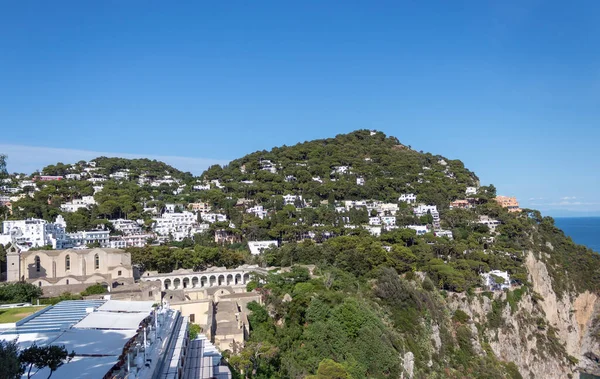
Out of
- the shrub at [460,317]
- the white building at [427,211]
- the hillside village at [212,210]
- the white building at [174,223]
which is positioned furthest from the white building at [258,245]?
the white building at [427,211]

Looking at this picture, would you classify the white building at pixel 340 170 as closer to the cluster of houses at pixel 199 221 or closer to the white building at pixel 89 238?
the cluster of houses at pixel 199 221

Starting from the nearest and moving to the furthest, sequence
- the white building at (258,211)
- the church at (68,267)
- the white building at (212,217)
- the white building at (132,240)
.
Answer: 1. the church at (68,267)
2. the white building at (132,240)
3. the white building at (212,217)
4. the white building at (258,211)

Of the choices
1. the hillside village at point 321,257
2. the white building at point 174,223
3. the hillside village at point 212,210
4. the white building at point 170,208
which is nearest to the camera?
the hillside village at point 321,257

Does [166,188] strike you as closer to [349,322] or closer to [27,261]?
[27,261]

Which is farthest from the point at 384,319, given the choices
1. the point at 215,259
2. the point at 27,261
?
the point at 27,261

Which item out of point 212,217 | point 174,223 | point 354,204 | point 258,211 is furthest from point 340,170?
point 174,223

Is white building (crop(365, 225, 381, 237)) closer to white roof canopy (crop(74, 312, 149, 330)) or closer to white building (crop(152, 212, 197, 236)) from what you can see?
white building (crop(152, 212, 197, 236))

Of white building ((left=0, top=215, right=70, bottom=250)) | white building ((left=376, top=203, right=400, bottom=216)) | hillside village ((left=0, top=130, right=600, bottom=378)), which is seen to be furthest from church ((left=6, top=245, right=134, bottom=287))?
white building ((left=376, top=203, right=400, bottom=216))
